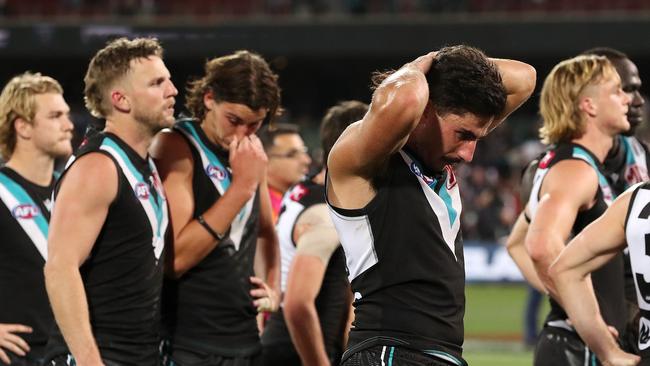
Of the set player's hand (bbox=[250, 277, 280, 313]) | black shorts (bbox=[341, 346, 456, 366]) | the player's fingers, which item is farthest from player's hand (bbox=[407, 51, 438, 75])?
the player's fingers

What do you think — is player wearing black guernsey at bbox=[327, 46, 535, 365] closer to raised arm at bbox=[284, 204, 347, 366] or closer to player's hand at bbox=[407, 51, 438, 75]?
player's hand at bbox=[407, 51, 438, 75]

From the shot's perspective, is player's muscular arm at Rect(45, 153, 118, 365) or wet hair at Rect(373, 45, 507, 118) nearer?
wet hair at Rect(373, 45, 507, 118)

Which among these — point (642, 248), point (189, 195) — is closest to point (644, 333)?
point (642, 248)

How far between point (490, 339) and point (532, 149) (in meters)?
9.17

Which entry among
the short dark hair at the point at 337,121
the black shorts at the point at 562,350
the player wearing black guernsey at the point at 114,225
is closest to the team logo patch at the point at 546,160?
the black shorts at the point at 562,350

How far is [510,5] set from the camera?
2152 centimetres

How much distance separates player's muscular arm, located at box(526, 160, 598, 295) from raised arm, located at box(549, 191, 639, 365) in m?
→ 0.46

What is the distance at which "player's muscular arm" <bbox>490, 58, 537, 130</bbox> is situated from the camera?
383cm

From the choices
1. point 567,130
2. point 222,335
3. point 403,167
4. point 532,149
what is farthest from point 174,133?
point 532,149

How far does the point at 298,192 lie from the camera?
17.2ft

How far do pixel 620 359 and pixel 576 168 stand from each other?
1073mm

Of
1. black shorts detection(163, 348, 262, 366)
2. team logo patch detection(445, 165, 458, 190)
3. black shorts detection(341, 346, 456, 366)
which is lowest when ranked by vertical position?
black shorts detection(163, 348, 262, 366)

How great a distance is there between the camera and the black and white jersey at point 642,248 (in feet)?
12.2

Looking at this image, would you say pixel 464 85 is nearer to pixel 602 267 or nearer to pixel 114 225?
pixel 114 225
